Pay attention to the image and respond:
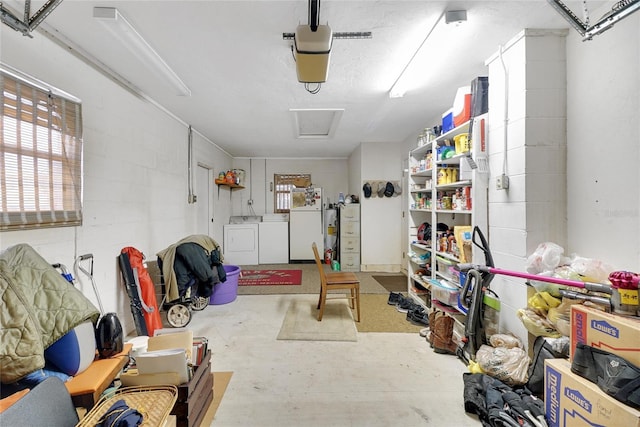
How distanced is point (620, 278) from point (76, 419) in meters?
2.54

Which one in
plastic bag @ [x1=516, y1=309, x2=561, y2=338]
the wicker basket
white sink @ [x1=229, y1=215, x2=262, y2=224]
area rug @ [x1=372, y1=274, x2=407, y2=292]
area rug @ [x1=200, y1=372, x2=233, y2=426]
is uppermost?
white sink @ [x1=229, y1=215, x2=262, y2=224]

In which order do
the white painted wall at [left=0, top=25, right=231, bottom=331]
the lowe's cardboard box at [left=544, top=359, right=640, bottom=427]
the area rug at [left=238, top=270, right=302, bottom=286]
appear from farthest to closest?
the area rug at [left=238, top=270, right=302, bottom=286]
the white painted wall at [left=0, top=25, right=231, bottom=331]
the lowe's cardboard box at [left=544, top=359, right=640, bottom=427]

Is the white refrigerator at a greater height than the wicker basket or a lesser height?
greater

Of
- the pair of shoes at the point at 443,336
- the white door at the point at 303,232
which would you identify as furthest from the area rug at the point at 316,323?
the white door at the point at 303,232

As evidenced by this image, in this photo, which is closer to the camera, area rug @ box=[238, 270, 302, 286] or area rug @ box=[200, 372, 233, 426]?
area rug @ box=[200, 372, 233, 426]

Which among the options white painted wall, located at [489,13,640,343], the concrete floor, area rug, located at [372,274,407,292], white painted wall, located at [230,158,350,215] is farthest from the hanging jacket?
white painted wall, located at [230,158,350,215]

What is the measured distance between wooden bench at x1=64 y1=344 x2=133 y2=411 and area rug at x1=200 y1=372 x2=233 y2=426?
23.1 inches

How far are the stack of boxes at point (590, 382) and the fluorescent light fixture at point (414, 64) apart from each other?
5.84 ft

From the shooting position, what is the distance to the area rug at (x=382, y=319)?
2.70 metres

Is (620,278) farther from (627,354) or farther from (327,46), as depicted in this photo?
(327,46)

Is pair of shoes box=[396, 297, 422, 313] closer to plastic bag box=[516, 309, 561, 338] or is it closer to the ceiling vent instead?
plastic bag box=[516, 309, 561, 338]

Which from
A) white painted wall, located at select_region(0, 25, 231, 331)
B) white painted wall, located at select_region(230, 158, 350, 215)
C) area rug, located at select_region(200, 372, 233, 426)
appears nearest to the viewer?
area rug, located at select_region(200, 372, 233, 426)

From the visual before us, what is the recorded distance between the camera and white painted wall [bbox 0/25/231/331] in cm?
173

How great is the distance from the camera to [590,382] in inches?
46.6
